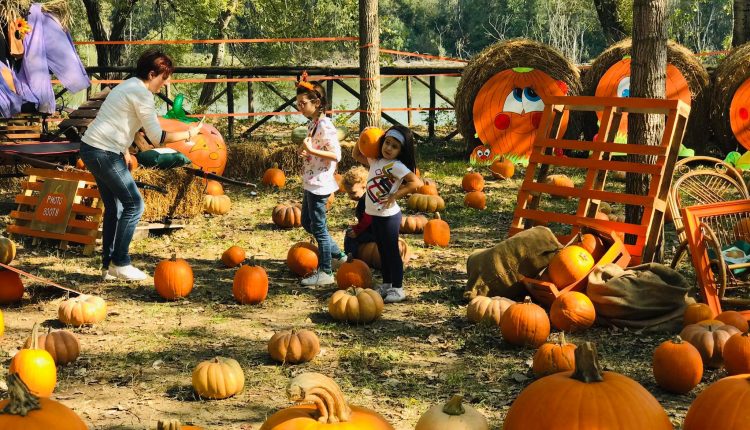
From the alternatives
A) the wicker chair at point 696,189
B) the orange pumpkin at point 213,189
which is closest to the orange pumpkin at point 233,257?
the orange pumpkin at point 213,189

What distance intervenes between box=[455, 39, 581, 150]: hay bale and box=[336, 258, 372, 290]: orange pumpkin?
7.50 m

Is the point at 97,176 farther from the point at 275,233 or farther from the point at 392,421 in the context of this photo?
the point at 392,421

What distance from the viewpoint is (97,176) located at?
7.45 m

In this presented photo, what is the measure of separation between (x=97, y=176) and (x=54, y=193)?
173 cm

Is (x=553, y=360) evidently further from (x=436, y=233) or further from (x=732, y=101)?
(x=732, y=101)

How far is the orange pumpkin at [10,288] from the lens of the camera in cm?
665

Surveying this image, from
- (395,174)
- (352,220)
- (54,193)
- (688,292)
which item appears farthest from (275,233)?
(688,292)

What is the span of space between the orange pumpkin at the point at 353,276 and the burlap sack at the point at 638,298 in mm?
1807

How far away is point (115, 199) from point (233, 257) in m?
1.16

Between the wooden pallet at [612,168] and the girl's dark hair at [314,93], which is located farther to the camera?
the girl's dark hair at [314,93]

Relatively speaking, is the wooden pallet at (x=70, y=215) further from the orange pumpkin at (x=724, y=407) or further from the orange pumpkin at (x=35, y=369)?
the orange pumpkin at (x=724, y=407)

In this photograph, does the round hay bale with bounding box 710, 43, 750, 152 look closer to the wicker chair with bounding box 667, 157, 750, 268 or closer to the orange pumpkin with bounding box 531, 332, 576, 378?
the wicker chair with bounding box 667, 157, 750, 268

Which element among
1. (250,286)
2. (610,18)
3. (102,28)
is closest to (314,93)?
(250,286)

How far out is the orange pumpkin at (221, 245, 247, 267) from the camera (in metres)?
8.04
